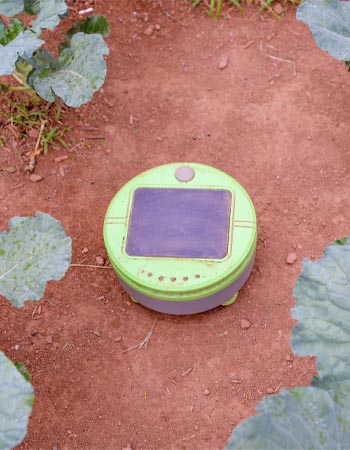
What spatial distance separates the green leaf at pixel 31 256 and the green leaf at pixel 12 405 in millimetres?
433

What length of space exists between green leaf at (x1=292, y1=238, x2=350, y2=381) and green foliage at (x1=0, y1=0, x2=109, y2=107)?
139 cm

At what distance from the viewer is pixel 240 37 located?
11.5 feet

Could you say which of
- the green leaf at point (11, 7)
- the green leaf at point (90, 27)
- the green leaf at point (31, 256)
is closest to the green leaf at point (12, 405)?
the green leaf at point (31, 256)

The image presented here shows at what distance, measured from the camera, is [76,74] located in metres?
2.81

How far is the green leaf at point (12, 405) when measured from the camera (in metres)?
1.68

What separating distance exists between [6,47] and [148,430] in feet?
5.62

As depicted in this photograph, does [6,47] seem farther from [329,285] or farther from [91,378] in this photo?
[329,285]

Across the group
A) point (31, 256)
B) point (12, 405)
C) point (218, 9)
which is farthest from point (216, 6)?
point (12, 405)

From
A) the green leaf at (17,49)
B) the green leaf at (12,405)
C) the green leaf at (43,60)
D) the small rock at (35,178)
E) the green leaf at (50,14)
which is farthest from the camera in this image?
the small rock at (35,178)

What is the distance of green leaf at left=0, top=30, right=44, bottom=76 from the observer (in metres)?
2.54

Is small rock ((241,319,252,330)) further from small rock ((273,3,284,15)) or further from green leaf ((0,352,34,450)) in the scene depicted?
small rock ((273,3,284,15))

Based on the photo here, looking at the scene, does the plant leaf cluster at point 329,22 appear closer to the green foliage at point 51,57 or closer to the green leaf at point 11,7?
the green foliage at point 51,57

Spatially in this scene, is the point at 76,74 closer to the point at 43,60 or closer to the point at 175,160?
the point at 43,60

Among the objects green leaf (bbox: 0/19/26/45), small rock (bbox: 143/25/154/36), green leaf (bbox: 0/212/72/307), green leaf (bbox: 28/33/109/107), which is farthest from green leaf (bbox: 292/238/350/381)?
small rock (bbox: 143/25/154/36)
